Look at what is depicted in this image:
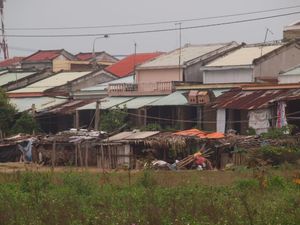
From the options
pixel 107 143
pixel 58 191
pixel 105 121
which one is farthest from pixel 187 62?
pixel 58 191

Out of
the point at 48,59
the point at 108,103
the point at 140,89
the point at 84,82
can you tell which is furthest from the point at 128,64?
the point at 108,103

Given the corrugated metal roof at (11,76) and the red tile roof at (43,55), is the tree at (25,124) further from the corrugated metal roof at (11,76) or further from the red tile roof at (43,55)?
the red tile roof at (43,55)

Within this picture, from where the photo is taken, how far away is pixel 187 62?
133ft

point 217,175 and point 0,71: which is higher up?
point 0,71

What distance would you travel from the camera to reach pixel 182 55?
43.1 m

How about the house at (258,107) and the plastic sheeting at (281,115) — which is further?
the house at (258,107)

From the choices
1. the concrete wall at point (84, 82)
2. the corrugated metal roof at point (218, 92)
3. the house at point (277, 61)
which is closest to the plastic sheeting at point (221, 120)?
the corrugated metal roof at point (218, 92)

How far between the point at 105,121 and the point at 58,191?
2048cm

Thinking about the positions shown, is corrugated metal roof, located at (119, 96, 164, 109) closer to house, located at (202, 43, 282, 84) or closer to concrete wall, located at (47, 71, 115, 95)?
house, located at (202, 43, 282, 84)

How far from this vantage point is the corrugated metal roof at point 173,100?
116ft

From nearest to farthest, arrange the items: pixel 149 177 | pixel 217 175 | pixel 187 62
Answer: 1. pixel 149 177
2. pixel 217 175
3. pixel 187 62

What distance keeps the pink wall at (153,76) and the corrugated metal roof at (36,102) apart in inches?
202

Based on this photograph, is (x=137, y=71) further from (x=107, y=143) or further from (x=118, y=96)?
(x=107, y=143)

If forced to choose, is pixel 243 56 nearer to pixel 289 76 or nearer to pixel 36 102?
pixel 289 76
